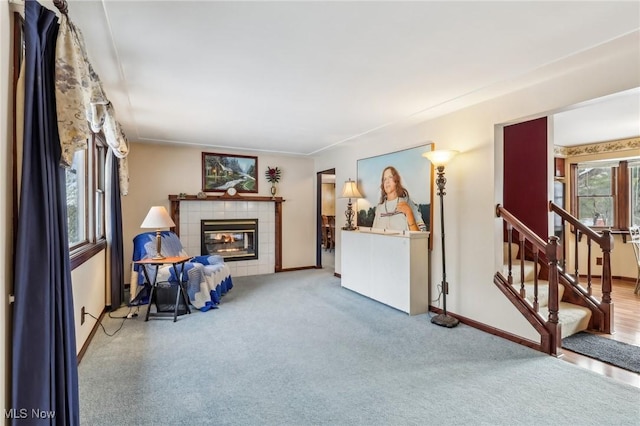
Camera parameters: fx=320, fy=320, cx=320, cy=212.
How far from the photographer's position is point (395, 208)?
4430 millimetres

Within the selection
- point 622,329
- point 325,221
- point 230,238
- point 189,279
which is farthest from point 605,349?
point 325,221

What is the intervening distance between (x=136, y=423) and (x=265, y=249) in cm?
444

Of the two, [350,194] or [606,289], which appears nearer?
[606,289]

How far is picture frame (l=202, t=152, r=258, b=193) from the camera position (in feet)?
19.0

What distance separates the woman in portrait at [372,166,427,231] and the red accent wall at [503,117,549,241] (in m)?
1.12

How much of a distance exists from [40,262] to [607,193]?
24.7 feet

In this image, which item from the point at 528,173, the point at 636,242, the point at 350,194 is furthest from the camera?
the point at 350,194

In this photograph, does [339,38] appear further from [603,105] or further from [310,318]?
[603,105]

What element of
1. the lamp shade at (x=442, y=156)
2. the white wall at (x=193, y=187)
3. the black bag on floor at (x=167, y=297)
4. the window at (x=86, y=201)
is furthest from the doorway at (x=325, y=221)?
the window at (x=86, y=201)

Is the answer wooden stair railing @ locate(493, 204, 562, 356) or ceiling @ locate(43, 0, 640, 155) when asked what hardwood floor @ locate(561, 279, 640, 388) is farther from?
ceiling @ locate(43, 0, 640, 155)

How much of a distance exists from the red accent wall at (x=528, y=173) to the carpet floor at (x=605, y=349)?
114cm

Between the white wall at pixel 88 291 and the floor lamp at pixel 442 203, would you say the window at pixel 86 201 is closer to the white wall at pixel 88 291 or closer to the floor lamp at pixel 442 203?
the white wall at pixel 88 291

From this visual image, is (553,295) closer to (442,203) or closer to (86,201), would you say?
(442,203)

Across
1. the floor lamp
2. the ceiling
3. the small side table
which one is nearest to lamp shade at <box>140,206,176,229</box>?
the small side table
